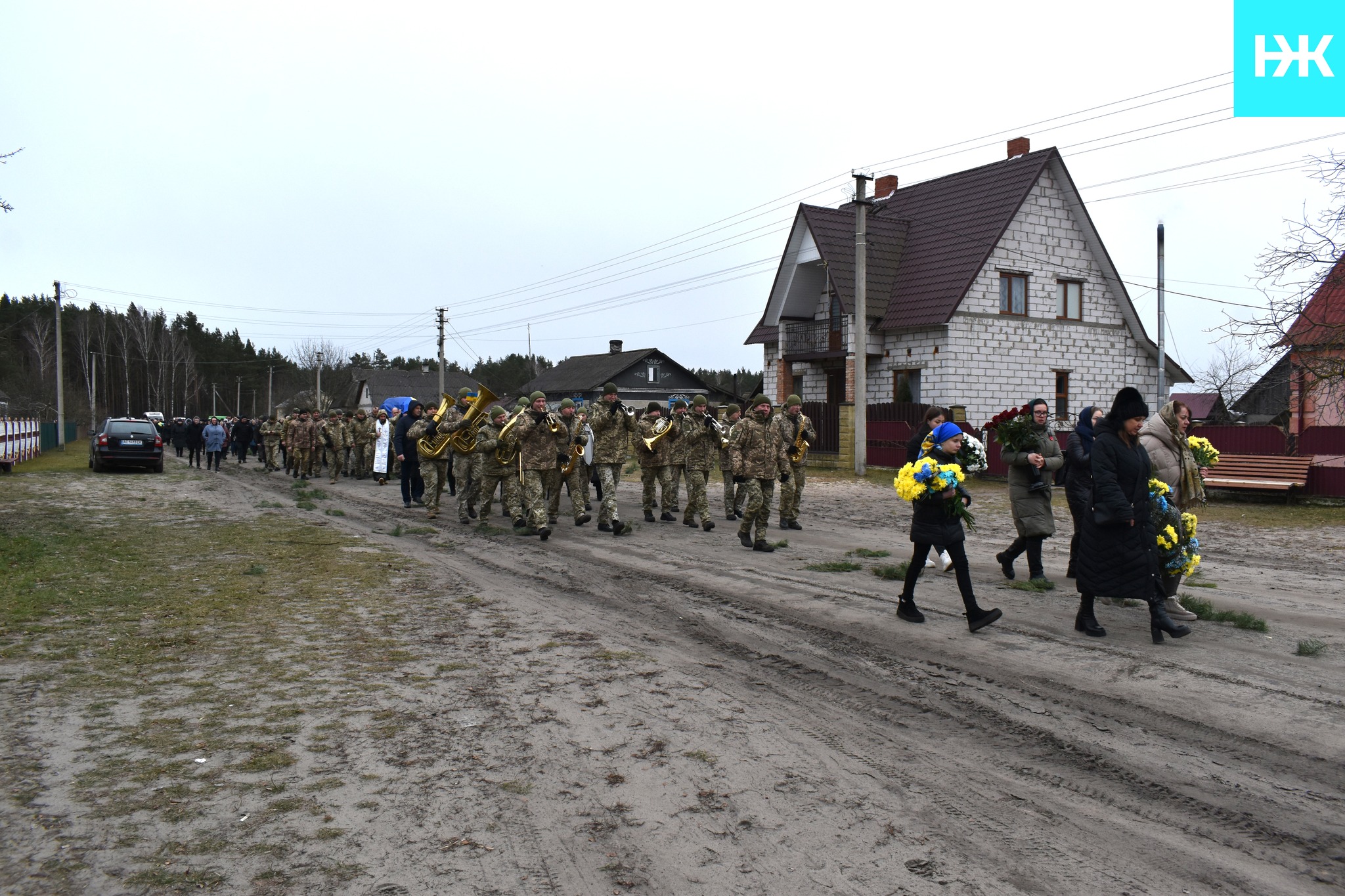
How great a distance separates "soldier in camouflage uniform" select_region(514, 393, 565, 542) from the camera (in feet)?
42.5

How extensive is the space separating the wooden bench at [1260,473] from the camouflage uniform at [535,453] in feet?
41.0

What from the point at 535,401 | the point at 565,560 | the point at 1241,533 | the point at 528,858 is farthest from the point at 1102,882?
the point at 1241,533

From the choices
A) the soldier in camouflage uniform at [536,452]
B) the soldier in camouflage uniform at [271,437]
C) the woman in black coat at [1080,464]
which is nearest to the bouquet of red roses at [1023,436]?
the woman in black coat at [1080,464]

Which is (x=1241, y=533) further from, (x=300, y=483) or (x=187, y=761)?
(x=300, y=483)

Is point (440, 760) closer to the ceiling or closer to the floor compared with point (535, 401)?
closer to the floor

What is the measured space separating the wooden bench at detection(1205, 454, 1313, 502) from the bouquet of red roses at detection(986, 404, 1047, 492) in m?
10.2

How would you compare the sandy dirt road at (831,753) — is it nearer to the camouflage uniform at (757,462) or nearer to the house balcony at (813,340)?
the camouflage uniform at (757,462)

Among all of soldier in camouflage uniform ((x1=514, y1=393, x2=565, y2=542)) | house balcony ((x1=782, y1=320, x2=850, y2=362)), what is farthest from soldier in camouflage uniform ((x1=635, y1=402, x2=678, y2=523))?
house balcony ((x1=782, y1=320, x2=850, y2=362))

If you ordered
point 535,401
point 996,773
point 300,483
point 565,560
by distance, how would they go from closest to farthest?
point 996,773 → point 565,560 → point 535,401 → point 300,483

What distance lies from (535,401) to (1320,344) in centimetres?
1460

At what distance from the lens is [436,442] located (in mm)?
15742

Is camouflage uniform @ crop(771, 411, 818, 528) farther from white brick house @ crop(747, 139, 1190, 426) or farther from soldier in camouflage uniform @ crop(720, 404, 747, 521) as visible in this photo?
white brick house @ crop(747, 139, 1190, 426)

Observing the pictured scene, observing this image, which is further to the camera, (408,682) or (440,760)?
(408,682)

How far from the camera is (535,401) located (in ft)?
41.9
